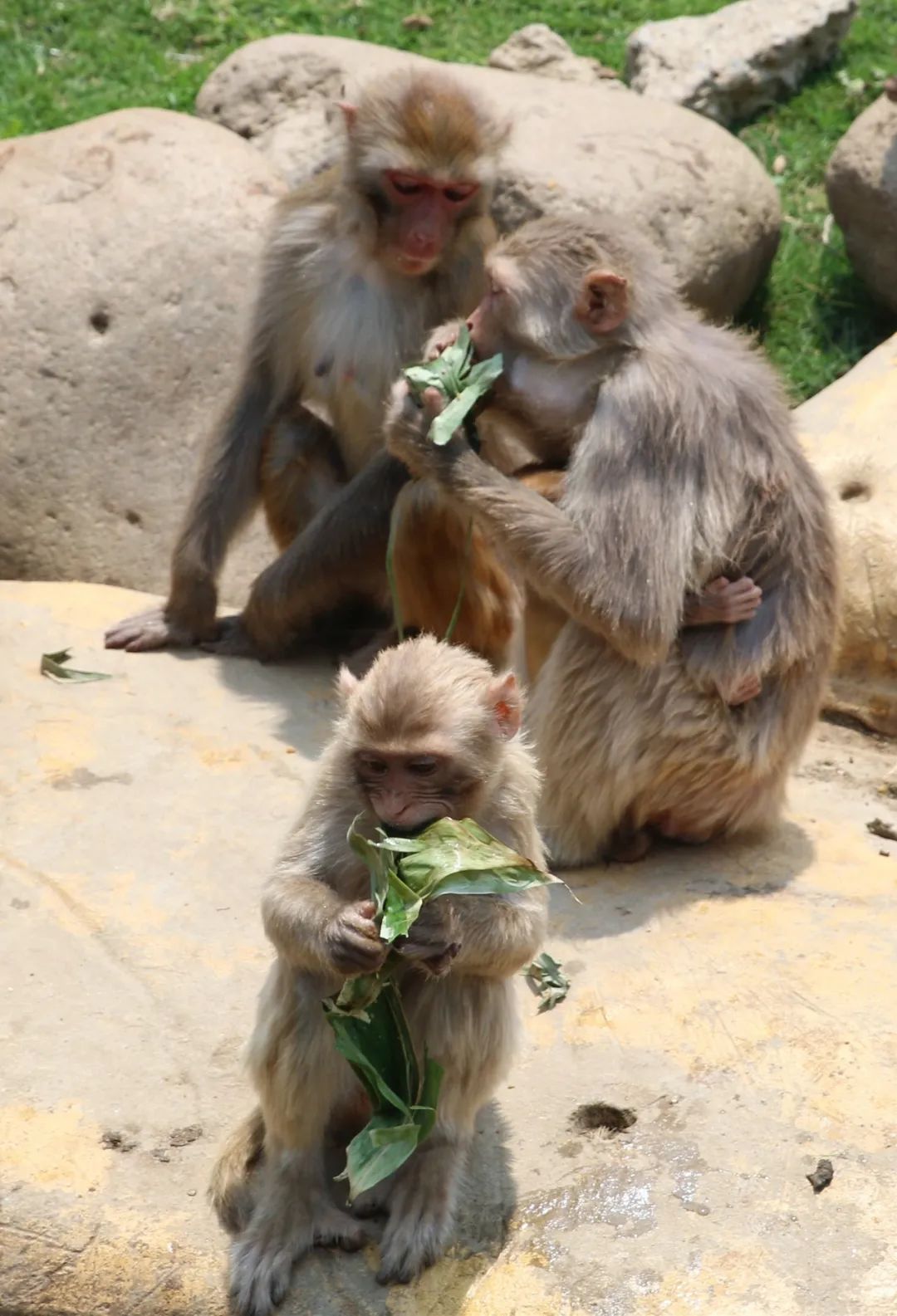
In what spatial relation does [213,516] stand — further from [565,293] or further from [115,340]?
[565,293]

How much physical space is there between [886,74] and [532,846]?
842cm

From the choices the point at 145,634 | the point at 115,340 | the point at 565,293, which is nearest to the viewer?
the point at 565,293

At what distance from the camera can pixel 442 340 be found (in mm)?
5910

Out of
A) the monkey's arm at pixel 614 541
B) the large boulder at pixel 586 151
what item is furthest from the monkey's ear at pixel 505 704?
the large boulder at pixel 586 151

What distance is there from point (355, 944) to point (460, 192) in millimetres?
4019

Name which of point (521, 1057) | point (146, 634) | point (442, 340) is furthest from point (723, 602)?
point (146, 634)

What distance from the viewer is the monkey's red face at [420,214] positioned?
6730 mm

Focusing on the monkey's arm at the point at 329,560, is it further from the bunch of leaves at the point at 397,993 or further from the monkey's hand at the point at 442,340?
the bunch of leaves at the point at 397,993

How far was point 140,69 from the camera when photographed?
11461 millimetres

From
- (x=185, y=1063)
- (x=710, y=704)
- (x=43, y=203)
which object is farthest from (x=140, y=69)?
(x=185, y=1063)

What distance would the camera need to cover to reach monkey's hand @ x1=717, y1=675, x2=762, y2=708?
5699 millimetres

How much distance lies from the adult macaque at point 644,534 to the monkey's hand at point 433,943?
199 cm

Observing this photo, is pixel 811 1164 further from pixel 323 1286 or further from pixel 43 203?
pixel 43 203

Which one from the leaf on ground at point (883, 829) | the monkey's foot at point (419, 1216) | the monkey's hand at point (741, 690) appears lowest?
the leaf on ground at point (883, 829)
